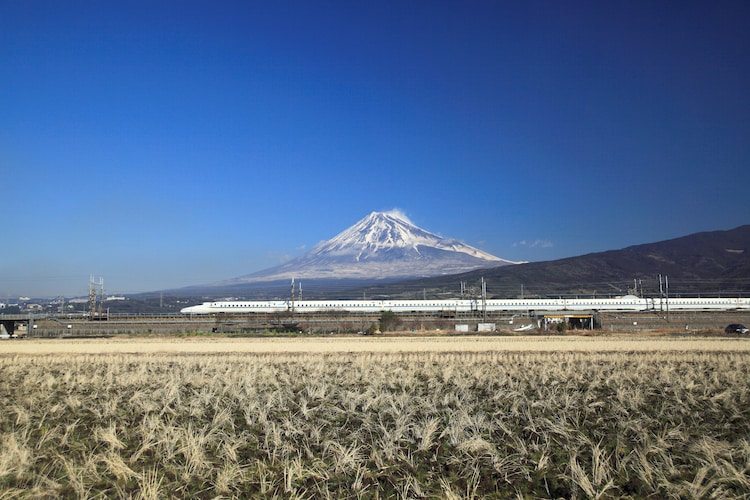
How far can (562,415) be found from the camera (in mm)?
11188

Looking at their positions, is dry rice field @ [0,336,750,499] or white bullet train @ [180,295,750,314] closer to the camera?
dry rice field @ [0,336,750,499]

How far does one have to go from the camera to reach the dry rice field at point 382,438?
7648 mm

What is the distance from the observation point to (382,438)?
9.51 meters

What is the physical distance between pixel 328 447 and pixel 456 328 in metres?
52.9

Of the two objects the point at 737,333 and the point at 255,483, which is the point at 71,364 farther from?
the point at 737,333

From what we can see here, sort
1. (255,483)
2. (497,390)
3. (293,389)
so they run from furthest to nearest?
(293,389) < (497,390) < (255,483)

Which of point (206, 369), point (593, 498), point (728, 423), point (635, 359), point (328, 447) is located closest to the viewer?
point (593, 498)

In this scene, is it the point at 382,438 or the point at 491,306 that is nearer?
the point at 382,438

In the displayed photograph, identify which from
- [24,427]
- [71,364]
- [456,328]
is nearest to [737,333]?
[456,328]

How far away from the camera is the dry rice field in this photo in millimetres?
7648

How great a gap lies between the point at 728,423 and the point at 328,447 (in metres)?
7.31

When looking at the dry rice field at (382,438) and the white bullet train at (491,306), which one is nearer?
the dry rice field at (382,438)

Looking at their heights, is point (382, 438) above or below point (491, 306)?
above

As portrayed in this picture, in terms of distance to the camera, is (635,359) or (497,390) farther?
(635,359)
